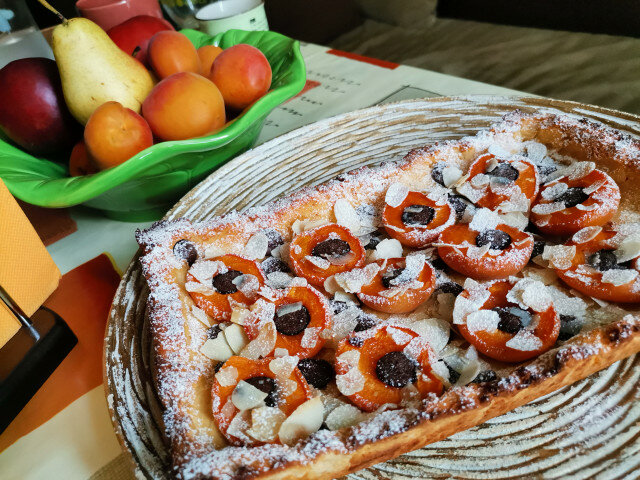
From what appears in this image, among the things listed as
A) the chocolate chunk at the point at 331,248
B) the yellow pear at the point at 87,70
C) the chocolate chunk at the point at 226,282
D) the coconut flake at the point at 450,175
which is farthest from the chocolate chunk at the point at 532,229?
the yellow pear at the point at 87,70

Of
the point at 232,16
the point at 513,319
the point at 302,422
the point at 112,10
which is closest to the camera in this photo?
the point at 302,422

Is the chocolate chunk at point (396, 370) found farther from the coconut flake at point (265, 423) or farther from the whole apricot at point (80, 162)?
the whole apricot at point (80, 162)

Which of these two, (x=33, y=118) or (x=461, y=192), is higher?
(x=33, y=118)

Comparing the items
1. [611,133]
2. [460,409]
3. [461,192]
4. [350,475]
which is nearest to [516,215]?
[461,192]

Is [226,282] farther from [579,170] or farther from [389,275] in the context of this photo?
[579,170]

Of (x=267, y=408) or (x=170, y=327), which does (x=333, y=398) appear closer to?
(x=267, y=408)

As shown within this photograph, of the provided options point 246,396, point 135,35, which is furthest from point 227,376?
point 135,35
